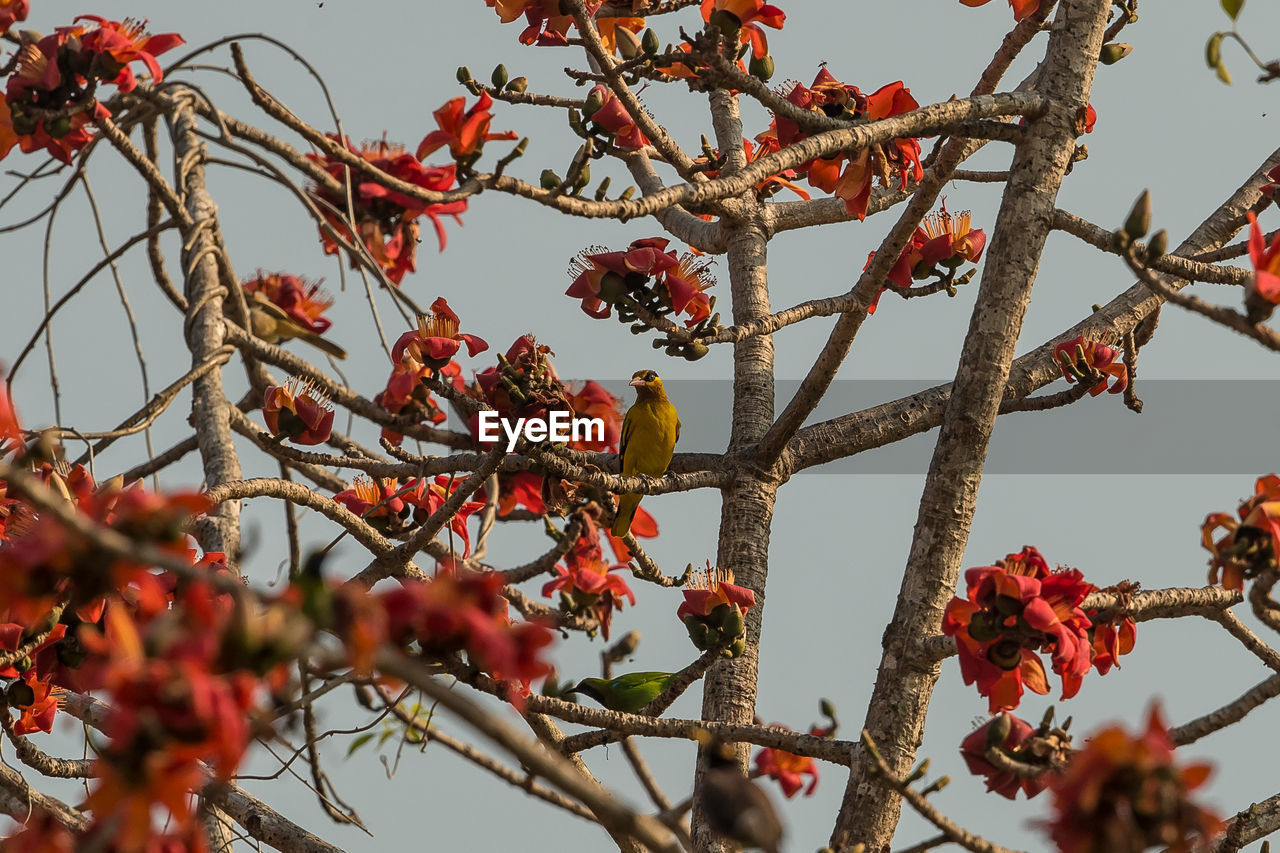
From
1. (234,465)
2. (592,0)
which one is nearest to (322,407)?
(234,465)

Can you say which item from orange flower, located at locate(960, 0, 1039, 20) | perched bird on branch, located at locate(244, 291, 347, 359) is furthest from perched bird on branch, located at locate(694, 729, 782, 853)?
perched bird on branch, located at locate(244, 291, 347, 359)

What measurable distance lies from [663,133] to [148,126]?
180 centimetres

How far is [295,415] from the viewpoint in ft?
12.2

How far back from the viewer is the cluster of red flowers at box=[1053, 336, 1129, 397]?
3.29 m

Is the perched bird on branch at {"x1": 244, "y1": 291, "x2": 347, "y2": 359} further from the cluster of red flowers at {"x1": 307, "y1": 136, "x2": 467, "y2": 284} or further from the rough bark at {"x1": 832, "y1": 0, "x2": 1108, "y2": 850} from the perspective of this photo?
the rough bark at {"x1": 832, "y1": 0, "x2": 1108, "y2": 850}

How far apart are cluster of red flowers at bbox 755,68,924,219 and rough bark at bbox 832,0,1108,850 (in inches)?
15.2

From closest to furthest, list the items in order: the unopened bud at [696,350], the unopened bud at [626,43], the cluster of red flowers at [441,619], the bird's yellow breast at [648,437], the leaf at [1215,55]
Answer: the cluster of red flowers at [441,619] → the leaf at [1215,55] → the unopened bud at [696,350] → the unopened bud at [626,43] → the bird's yellow breast at [648,437]

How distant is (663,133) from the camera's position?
12.6ft

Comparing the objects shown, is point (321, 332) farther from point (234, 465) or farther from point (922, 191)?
point (922, 191)

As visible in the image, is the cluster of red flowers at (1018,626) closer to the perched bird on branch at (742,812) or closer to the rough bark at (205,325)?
the perched bird on branch at (742,812)

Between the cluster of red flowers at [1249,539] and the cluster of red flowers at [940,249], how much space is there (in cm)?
175

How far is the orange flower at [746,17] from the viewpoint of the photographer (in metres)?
3.00

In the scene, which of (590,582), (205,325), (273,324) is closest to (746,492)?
(590,582)
